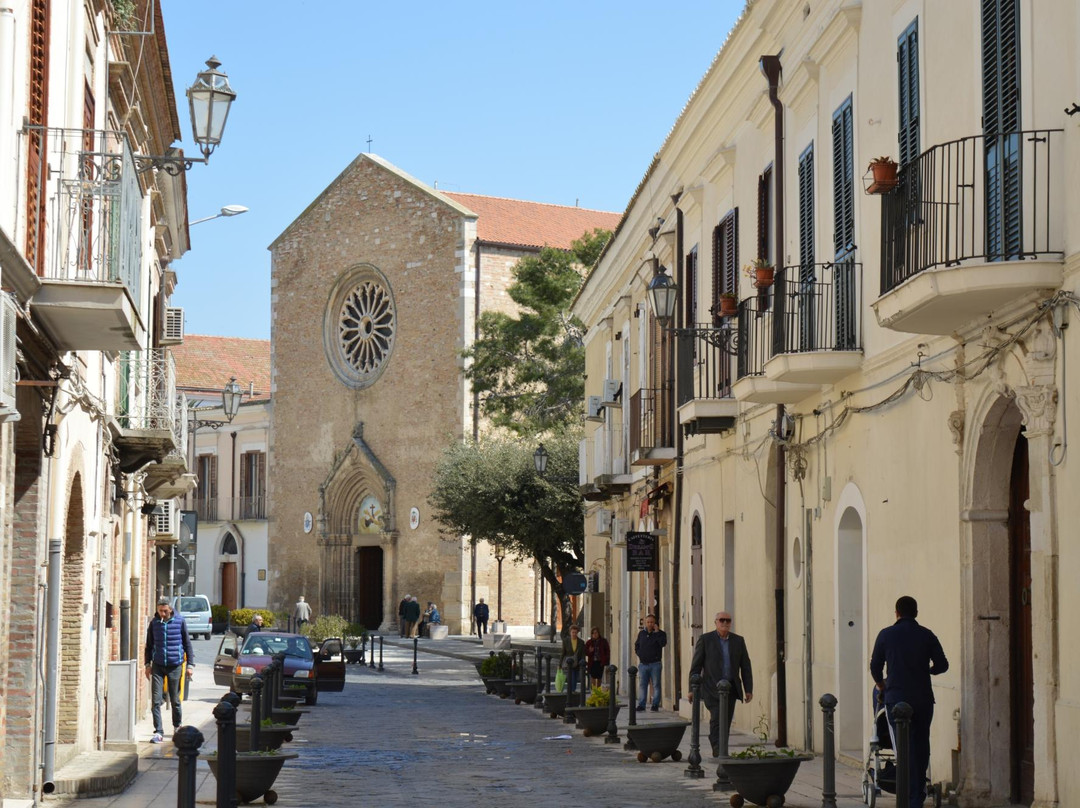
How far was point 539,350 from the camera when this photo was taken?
44.2 metres

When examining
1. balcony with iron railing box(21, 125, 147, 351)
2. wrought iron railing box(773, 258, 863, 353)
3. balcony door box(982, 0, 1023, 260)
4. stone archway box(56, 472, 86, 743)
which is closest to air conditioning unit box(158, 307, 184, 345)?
stone archway box(56, 472, 86, 743)

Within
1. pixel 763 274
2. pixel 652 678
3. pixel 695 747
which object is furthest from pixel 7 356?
pixel 652 678

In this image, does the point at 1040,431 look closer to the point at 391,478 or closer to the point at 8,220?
the point at 8,220

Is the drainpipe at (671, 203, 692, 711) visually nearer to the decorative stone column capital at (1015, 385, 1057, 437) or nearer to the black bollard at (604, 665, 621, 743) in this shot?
the black bollard at (604, 665, 621, 743)

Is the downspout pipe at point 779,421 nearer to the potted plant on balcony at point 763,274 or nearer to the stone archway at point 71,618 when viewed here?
the potted plant on balcony at point 763,274

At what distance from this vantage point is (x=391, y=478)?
5141 cm

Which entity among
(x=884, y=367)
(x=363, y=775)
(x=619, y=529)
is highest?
(x=884, y=367)

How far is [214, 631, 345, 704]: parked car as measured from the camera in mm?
25203

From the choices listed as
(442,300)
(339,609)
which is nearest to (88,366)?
(442,300)

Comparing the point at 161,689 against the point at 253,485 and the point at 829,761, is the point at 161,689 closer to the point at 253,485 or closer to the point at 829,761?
the point at 829,761

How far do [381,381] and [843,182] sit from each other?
38.7 m

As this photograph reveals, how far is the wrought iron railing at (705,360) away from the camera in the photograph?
1828 centimetres

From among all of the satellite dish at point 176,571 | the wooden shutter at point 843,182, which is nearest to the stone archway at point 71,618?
the wooden shutter at point 843,182

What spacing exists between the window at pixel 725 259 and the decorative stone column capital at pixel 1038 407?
334 inches
